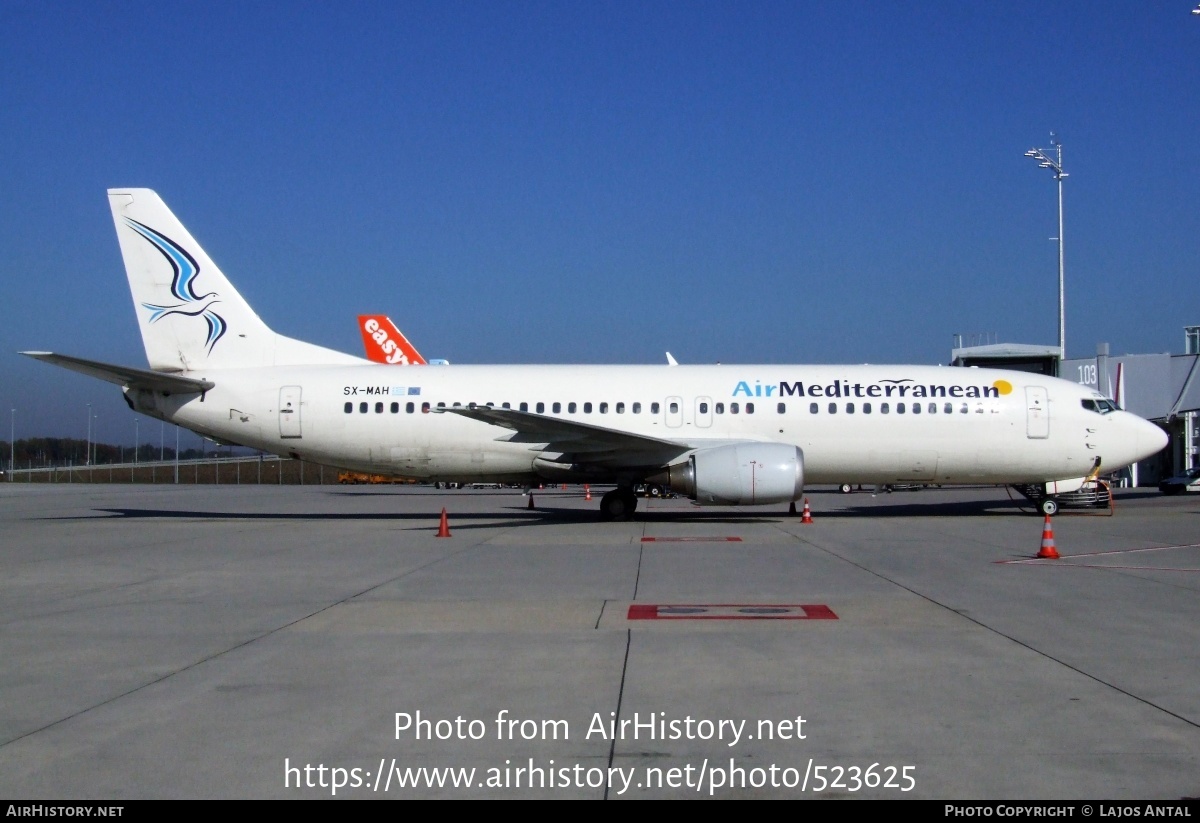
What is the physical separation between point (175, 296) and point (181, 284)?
0.97ft

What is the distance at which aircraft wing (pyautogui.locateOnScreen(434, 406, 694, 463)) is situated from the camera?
1977 cm

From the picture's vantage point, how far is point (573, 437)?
2061cm

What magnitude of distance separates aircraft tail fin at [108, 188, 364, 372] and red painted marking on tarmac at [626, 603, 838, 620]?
623 inches

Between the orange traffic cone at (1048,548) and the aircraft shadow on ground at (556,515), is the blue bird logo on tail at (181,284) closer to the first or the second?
the aircraft shadow on ground at (556,515)

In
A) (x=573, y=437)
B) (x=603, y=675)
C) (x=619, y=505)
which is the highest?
(x=573, y=437)

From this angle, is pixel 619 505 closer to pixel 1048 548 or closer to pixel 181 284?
pixel 1048 548

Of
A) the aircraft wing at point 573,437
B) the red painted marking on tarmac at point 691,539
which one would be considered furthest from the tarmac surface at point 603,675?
the aircraft wing at point 573,437

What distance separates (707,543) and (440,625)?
8.22 metres

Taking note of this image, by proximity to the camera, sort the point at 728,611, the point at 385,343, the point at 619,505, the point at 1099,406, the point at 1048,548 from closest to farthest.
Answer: the point at 728,611, the point at 1048,548, the point at 619,505, the point at 1099,406, the point at 385,343

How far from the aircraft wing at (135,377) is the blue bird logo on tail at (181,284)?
111cm

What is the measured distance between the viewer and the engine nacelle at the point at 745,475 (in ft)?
64.2

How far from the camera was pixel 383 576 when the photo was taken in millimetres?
12523

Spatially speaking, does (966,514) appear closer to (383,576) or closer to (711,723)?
(383,576)

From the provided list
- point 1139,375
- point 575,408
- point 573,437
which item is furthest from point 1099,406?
point 1139,375
